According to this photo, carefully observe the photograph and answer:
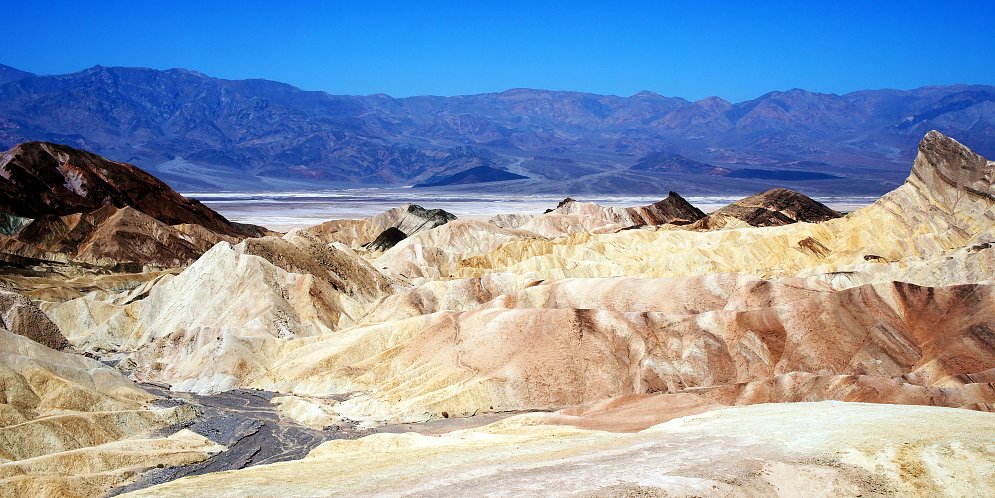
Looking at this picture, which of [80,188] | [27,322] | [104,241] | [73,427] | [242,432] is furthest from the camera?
[80,188]

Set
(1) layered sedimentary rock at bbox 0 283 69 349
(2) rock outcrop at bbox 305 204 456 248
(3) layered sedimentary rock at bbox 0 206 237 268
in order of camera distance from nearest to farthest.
Answer: 1. (1) layered sedimentary rock at bbox 0 283 69 349
2. (3) layered sedimentary rock at bbox 0 206 237 268
3. (2) rock outcrop at bbox 305 204 456 248

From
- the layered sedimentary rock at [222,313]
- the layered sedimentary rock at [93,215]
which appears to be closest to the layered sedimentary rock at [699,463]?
the layered sedimentary rock at [222,313]

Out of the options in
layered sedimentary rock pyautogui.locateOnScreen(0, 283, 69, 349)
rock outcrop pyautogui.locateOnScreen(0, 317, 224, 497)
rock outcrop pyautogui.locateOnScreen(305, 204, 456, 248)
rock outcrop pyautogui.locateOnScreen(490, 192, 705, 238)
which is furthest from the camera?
rock outcrop pyautogui.locateOnScreen(305, 204, 456, 248)

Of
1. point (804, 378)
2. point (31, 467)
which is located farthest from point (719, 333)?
point (31, 467)

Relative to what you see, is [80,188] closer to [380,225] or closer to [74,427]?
[380,225]

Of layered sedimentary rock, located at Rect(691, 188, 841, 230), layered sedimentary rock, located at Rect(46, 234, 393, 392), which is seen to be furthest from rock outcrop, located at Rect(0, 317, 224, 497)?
layered sedimentary rock, located at Rect(691, 188, 841, 230)

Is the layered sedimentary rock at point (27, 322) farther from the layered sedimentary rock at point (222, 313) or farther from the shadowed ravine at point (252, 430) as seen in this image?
the shadowed ravine at point (252, 430)

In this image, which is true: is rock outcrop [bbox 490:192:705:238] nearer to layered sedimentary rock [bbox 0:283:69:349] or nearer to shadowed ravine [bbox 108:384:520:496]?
layered sedimentary rock [bbox 0:283:69:349]

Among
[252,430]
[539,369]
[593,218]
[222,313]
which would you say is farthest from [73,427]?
[593,218]
